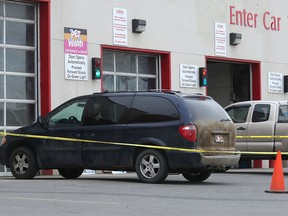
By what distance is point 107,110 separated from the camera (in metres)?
18.0

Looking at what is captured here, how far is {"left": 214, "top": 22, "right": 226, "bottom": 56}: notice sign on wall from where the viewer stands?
28.0 metres

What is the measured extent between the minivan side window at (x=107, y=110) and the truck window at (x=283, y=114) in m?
5.79

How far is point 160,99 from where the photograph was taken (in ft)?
57.2

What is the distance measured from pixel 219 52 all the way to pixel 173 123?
1138 centimetres

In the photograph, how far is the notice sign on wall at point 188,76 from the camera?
87.8 feet

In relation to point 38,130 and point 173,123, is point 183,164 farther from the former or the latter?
point 38,130

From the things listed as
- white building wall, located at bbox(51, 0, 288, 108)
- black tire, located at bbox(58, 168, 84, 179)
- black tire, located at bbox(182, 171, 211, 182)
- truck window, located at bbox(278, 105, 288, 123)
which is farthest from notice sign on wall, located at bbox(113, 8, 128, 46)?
black tire, located at bbox(182, 171, 211, 182)

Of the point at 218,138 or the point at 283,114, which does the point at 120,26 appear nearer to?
the point at 283,114

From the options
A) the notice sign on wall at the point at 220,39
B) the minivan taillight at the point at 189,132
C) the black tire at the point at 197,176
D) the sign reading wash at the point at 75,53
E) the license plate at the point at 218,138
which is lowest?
the black tire at the point at 197,176

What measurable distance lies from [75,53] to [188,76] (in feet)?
15.8

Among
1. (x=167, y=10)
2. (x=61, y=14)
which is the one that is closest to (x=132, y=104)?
(x=61, y=14)

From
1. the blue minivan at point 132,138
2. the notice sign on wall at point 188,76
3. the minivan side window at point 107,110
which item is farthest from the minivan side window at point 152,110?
the notice sign on wall at point 188,76

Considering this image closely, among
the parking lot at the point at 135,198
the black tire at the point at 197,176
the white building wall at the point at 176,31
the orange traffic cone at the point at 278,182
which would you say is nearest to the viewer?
the parking lot at the point at 135,198

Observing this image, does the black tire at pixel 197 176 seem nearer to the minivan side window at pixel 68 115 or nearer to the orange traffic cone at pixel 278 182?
the minivan side window at pixel 68 115
